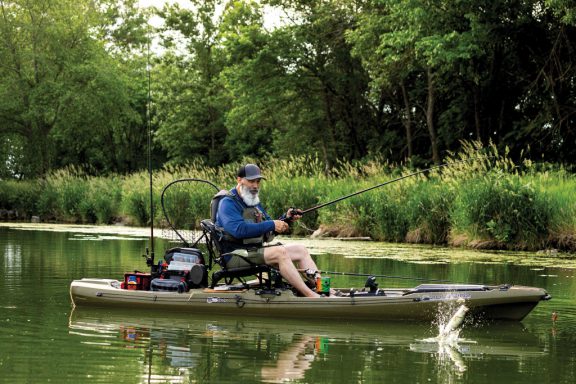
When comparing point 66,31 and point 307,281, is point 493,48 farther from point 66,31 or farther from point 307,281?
point 66,31

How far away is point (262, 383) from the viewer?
22.2ft

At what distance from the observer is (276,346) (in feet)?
27.7

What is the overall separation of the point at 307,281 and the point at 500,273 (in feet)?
15.1

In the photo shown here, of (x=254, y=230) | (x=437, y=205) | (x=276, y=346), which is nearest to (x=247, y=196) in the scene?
(x=254, y=230)

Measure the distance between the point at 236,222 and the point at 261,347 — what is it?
1.88 m

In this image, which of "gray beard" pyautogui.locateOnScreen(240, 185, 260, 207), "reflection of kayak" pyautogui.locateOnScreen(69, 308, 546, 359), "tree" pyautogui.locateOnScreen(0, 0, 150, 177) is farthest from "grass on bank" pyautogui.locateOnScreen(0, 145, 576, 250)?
"tree" pyautogui.locateOnScreen(0, 0, 150, 177)

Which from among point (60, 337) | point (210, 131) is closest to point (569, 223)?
point (60, 337)

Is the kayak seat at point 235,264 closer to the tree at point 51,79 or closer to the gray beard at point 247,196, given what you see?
the gray beard at point 247,196

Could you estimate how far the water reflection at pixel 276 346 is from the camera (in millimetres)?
7230

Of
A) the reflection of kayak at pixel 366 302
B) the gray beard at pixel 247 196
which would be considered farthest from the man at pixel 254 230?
the reflection of kayak at pixel 366 302

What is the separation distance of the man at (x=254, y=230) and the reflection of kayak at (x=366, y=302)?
0.24 metres

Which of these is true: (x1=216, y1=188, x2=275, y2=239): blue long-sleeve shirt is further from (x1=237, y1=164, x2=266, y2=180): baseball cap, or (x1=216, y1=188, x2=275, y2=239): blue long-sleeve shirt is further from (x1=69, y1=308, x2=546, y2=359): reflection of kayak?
(x1=69, y1=308, x2=546, y2=359): reflection of kayak

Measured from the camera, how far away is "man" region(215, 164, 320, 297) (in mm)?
9891

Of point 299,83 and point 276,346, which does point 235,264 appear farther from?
point 299,83
